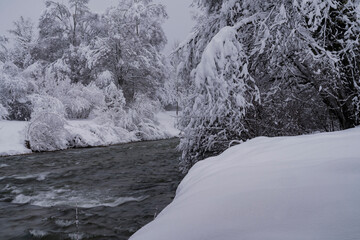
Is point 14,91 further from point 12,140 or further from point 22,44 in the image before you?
point 22,44

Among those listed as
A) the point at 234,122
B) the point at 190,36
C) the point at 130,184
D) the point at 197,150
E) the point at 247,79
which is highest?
the point at 190,36

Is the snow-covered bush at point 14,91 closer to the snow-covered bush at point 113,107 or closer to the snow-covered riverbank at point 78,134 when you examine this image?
the snow-covered riverbank at point 78,134

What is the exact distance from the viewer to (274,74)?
→ 4.75 metres

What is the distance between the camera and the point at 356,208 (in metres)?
0.91

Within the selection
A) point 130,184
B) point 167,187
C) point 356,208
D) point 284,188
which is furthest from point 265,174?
point 130,184

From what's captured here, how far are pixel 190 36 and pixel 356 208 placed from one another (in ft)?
17.0

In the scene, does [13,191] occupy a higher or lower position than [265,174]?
lower

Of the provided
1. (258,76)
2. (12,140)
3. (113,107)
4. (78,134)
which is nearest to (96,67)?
(113,107)

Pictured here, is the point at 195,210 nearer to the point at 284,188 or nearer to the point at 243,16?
the point at 284,188

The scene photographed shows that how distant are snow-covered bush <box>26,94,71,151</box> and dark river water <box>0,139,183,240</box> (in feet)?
10.7

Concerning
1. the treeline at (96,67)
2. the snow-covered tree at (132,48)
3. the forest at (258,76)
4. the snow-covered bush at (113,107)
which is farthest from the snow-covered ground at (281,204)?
the snow-covered tree at (132,48)

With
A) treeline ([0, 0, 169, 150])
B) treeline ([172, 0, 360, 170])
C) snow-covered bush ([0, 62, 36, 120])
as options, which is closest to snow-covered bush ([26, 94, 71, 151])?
treeline ([0, 0, 169, 150])

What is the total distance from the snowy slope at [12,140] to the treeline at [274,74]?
24.7 ft

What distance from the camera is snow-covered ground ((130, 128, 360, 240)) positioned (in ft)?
2.98
